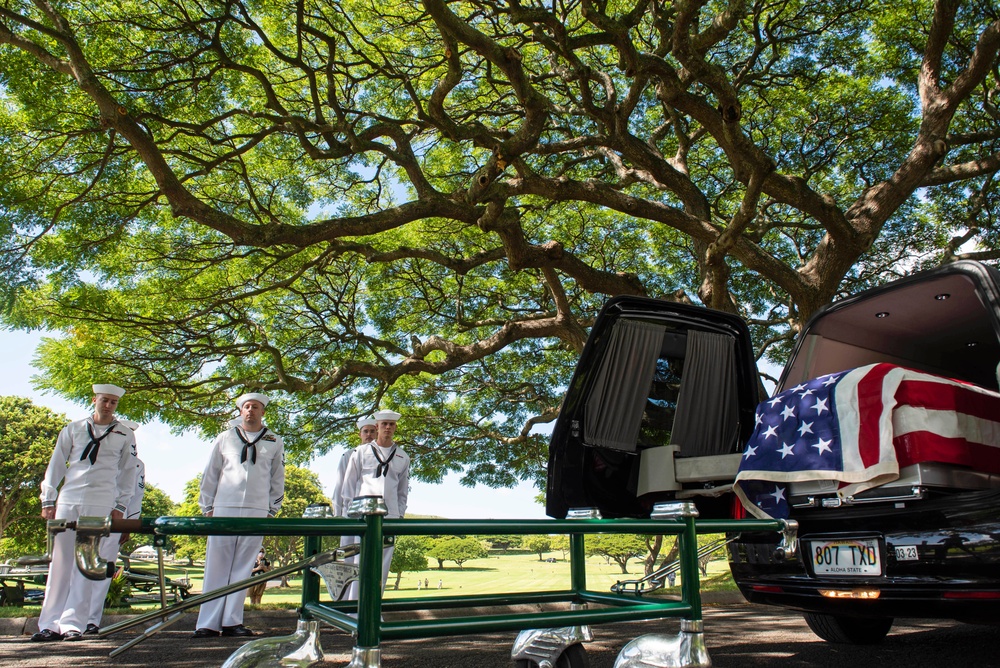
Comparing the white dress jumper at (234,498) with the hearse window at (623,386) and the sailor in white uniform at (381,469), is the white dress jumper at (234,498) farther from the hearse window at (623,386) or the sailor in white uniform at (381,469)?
the hearse window at (623,386)

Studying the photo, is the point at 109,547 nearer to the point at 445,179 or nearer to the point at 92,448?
the point at 92,448

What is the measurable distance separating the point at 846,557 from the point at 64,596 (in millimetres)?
5797

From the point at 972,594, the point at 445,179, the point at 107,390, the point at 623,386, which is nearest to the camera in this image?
the point at 972,594

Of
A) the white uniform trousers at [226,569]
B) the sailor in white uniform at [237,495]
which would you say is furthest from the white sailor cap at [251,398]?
the white uniform trousers at [226,569]

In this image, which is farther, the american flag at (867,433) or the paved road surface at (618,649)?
the paved road surface at (618,649)

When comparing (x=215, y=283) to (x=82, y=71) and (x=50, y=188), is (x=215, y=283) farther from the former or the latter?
(x=82, y=71)

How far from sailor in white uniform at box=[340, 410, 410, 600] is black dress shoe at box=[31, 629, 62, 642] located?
2.59 m

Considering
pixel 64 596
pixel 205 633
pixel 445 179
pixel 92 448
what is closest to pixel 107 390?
pixel 92 448

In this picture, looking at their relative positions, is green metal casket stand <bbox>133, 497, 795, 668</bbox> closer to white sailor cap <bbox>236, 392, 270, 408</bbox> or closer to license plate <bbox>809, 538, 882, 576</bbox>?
license plate <bbox>809, 538, 882, 576</bbox>

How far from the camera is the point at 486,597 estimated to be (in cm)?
277

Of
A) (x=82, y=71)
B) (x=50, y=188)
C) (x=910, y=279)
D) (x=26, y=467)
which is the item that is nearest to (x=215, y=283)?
(x=50, y=188)

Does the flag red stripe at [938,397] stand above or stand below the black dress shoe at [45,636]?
above

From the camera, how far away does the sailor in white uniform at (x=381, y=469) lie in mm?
7252

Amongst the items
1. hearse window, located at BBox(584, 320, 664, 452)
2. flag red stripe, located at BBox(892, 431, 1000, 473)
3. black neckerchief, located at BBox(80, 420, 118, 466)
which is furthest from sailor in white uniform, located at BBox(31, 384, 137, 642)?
flag red stripe, located at BBox(892, 431, 1000, 473)
